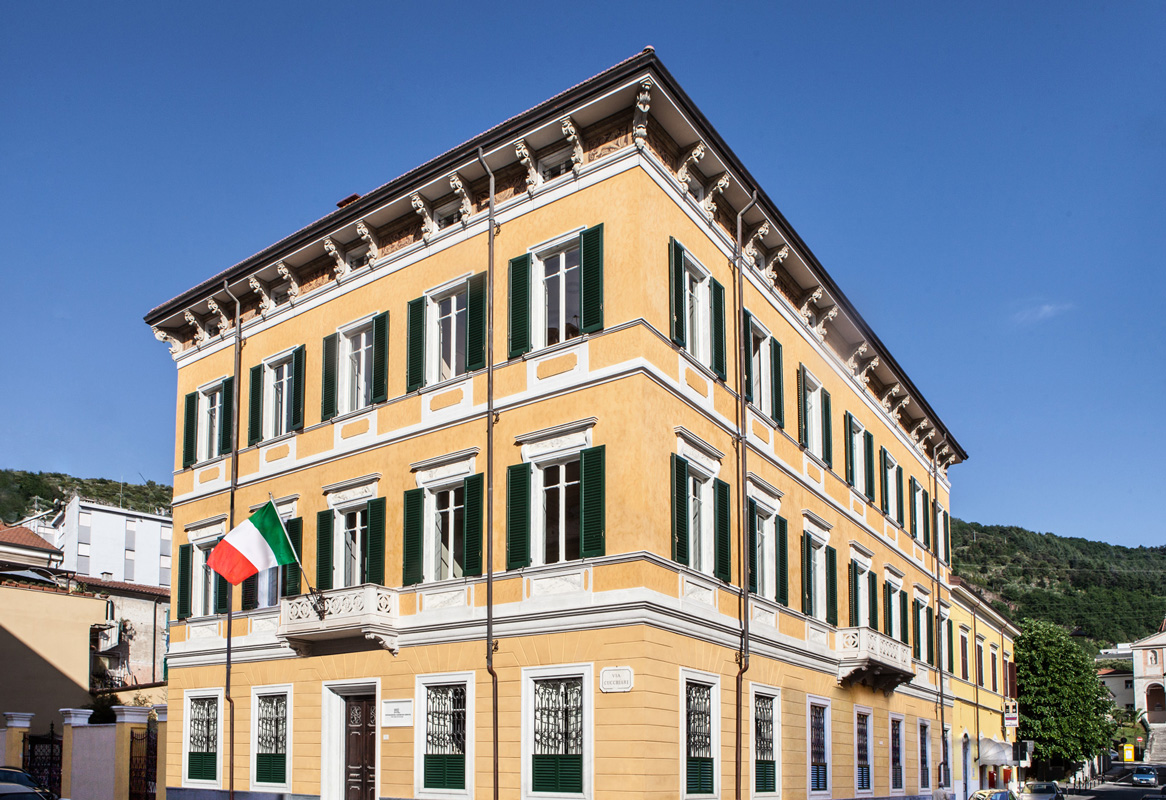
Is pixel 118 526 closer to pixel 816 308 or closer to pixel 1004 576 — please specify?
pixel 816 308

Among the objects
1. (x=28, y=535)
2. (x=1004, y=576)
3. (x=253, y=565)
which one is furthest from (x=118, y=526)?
(x=1004, y=576)

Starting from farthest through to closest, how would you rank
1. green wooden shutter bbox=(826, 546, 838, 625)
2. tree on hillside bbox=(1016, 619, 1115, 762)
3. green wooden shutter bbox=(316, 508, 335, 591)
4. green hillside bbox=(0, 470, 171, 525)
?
green hillside bbox=(0, 470, 171, 525) < tree on hillside bbox=(1016, 619, 1115, 762) < green wooden shutter bbox=(826, 546, 838, 625) < green wooden shutter bbox=(316, 508, 335, 591)

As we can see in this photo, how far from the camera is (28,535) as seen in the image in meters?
45.7

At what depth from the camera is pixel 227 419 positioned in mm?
24547

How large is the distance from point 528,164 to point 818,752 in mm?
12948

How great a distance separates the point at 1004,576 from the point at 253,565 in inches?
6346

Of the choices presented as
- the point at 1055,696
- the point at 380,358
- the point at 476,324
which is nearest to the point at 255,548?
the point at 380,358

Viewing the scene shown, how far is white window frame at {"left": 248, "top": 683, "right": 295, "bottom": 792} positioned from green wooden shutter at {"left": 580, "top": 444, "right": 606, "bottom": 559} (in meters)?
7.84

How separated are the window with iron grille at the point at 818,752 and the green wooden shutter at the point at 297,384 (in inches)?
468

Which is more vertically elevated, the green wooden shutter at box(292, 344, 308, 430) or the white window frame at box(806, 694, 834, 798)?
the green wooden shutter at box(292, 344, 308, 430)

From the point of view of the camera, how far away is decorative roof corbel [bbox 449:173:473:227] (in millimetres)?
19734

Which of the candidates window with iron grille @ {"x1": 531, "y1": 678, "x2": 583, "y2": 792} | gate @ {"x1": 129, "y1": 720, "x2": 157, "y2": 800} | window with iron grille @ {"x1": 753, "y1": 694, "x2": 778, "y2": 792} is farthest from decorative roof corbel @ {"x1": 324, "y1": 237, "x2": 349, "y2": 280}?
gate @ {"x1": 129, "y1": 720, "x2": 157, "y2": 800}

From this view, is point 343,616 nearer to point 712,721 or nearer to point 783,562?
point 712,721

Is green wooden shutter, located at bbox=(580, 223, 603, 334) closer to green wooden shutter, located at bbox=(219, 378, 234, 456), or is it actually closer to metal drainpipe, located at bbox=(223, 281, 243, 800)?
metal drainpipe, located at bbox=(223, 281, 243, 800)
